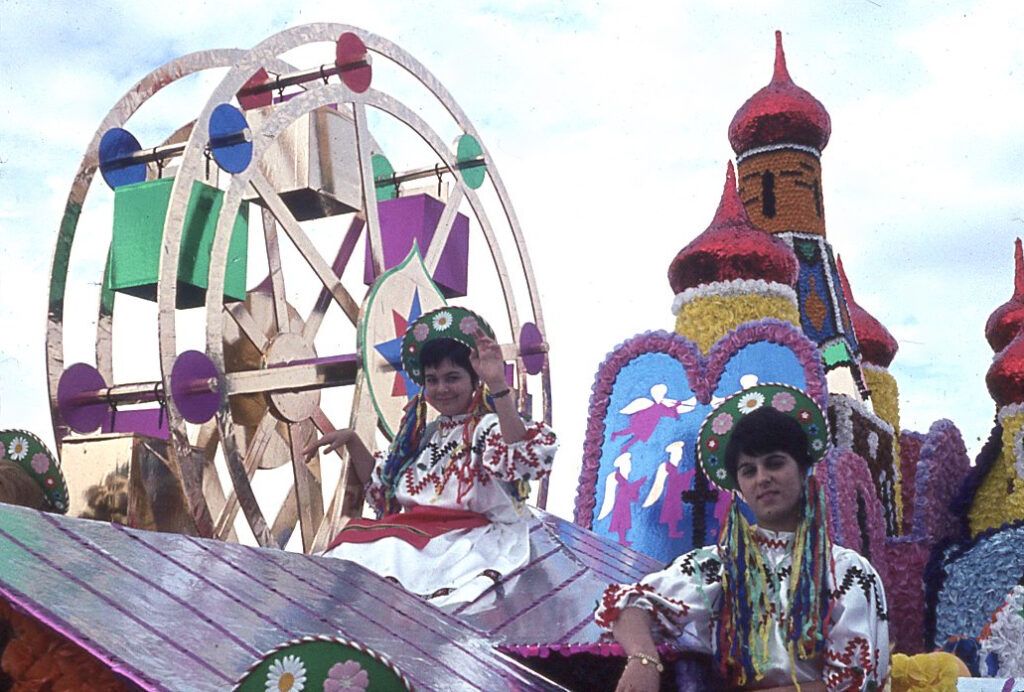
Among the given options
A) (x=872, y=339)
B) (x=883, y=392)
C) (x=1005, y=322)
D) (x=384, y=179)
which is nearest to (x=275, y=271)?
(x=384, y=179)

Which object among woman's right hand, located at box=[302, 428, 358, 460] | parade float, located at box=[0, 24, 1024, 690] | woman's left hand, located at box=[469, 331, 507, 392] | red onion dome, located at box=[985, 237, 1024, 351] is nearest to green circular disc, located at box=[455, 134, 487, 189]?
parade float, located at box=[0, 24, 1024, 690]

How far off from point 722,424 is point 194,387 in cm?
277

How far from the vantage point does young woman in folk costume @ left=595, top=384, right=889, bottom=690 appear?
127 inches

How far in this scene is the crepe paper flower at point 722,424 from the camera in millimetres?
3482

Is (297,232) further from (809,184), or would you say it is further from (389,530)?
(809,184)

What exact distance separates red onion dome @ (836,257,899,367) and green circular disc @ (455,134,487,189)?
4.99 metres

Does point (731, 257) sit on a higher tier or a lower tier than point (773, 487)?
higher

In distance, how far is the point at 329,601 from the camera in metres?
2.96

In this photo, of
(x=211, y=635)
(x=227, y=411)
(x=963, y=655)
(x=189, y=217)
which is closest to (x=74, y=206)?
(x=189, y=217)

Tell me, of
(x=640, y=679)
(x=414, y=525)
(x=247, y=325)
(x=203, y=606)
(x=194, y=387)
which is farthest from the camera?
(x=247, y=325)

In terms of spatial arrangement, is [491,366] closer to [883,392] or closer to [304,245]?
[304,245]

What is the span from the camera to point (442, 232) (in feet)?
24.4

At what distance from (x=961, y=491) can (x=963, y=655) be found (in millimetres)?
1430

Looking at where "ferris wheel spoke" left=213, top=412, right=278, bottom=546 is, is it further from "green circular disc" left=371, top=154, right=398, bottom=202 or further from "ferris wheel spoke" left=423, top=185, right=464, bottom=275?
"green circular disc" left=371, top=154, right=398, bottom=202
